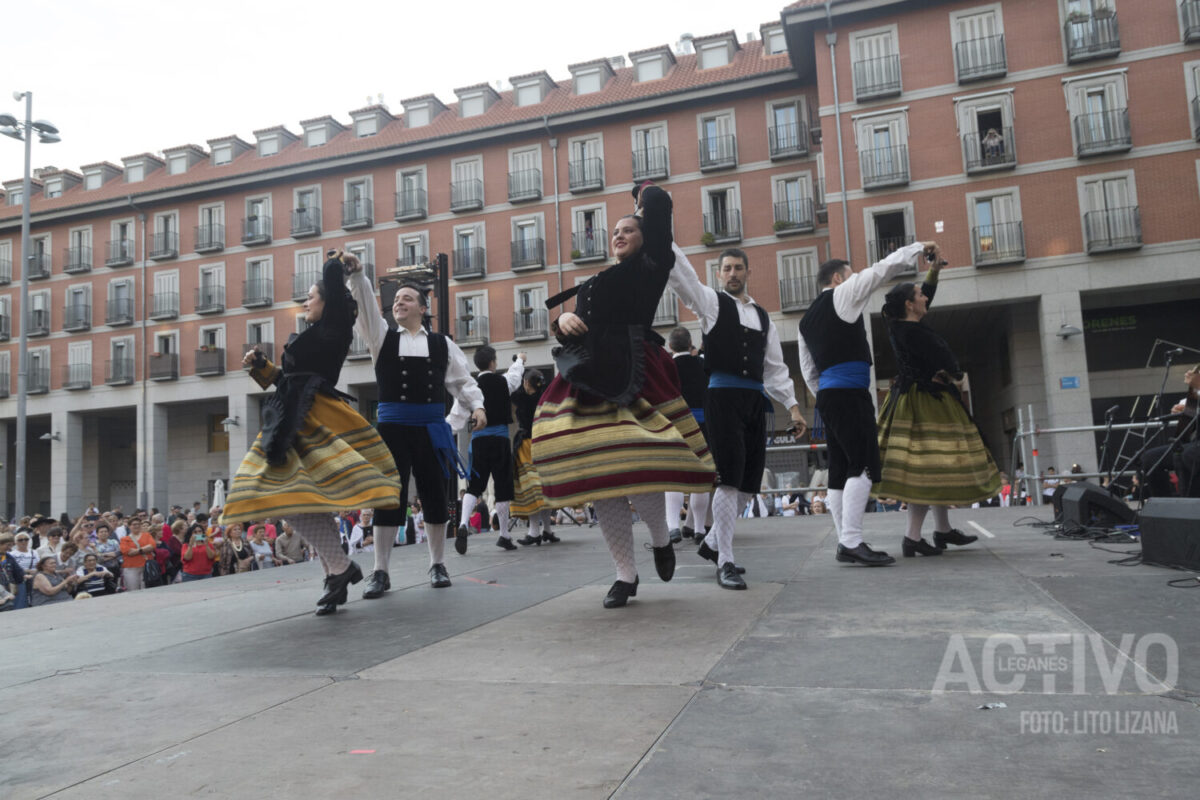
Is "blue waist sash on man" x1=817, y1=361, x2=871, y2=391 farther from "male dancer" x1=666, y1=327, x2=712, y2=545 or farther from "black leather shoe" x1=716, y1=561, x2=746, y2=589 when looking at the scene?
"male dancer" x1=666, y1=327, x2=712, y2=545

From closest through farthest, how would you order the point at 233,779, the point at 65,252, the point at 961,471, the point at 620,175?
the point at 233,779 < the point at 961,471 < the point at 620,175 < the point at 65,252

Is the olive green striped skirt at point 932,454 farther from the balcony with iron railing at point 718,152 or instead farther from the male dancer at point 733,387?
the balcony with iron railing at point 718,152

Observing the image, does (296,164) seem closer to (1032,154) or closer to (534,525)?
(1032,154)

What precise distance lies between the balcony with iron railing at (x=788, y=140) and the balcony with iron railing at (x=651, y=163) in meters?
3.78

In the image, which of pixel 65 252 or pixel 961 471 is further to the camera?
pixel 65 252

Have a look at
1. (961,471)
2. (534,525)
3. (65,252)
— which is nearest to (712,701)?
(961,471)

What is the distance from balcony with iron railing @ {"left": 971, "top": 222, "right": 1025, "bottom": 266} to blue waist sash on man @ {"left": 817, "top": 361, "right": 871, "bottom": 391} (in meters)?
21.6

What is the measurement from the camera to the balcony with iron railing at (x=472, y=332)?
111ft

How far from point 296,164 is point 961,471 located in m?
34.9

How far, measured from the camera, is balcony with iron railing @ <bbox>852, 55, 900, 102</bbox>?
26172 millimetres

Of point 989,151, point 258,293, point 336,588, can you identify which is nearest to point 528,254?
point 258,293

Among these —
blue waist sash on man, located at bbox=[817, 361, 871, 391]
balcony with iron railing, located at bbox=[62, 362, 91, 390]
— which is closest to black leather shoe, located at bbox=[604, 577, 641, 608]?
blue waist sash on man, located at bbox=[817, 361, 871, 391]

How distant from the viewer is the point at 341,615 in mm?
4457

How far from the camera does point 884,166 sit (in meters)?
26.3
